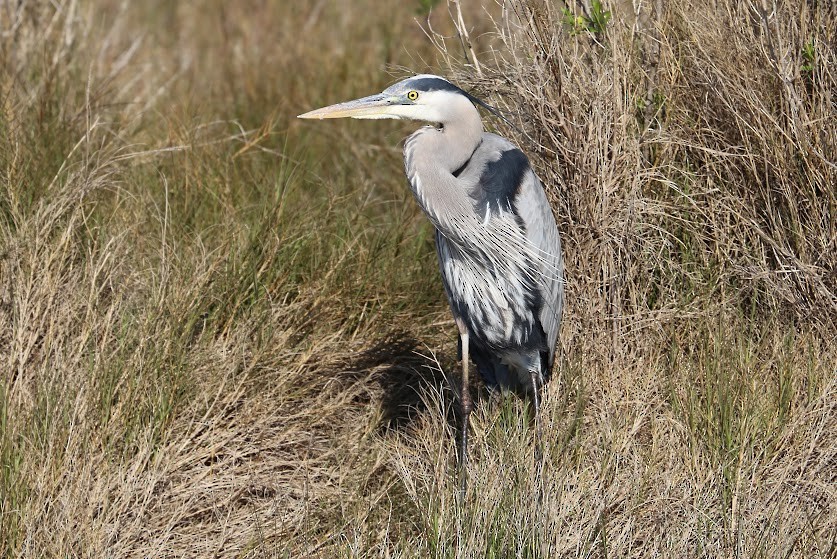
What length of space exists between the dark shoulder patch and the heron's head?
0.19m

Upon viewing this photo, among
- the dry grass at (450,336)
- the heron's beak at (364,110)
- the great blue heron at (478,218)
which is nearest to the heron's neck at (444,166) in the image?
the great blue heron at (478,218)

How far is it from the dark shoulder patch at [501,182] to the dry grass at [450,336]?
0.26 meters

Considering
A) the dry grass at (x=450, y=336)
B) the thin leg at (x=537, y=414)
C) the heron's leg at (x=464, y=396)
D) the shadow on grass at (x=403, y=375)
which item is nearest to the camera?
the dry grass at (x=450, y=336)

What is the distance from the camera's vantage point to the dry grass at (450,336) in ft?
10.0

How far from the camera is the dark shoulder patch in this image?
11.1ft

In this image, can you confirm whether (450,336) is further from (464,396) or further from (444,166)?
(444,166)

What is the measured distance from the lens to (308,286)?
3910 mm

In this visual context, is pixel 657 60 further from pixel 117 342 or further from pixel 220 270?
pixel 117 342

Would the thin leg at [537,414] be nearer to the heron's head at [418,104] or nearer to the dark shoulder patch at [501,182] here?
the dark shoulder patch at [501,182]

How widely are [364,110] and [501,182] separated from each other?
0.48m

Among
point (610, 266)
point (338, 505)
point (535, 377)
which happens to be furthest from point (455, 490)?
point (610, 266)

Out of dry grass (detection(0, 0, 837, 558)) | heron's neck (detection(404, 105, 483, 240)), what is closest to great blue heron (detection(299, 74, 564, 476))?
heron's neck (detection(404, 105, 483, 240))

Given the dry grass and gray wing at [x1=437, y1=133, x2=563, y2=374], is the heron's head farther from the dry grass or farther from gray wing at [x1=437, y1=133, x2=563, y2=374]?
the dry grass

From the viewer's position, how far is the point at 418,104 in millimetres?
3377
